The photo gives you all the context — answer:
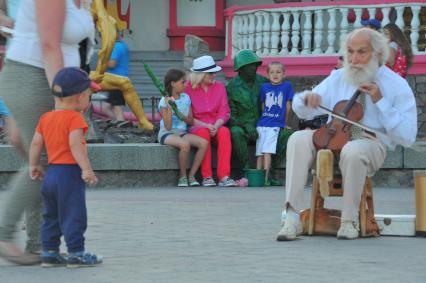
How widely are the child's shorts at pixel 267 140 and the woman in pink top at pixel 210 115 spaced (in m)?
0.31

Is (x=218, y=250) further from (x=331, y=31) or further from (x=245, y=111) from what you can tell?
(x=331, y=31)

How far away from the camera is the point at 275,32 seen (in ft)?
65.8

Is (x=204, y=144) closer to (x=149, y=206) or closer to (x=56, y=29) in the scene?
(x=149, y=206)

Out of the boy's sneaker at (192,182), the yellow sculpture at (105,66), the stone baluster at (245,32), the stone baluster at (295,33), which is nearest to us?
the boy's sneaker at (192,182)

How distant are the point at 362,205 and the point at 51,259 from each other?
2.41 meters

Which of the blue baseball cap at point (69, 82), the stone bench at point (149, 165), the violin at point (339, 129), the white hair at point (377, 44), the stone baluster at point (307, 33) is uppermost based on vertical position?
the stone baluster at point (307, 33)

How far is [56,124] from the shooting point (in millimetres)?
7176

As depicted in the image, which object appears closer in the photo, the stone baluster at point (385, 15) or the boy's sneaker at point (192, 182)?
the boy's sneaker at point (192, 182)

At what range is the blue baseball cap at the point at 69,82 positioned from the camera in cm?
713

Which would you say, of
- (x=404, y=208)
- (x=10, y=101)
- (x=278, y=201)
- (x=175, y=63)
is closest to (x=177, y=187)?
(x=278, y=201)

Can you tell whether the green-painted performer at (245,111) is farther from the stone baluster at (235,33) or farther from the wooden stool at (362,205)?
the stone baluster at (235,33)

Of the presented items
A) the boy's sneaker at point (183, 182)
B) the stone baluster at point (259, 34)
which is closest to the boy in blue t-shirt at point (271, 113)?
the boy's sneaker at point (183, 182)

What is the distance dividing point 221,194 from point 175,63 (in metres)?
10.5

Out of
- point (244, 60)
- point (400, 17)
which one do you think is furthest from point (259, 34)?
point (244, 60)
